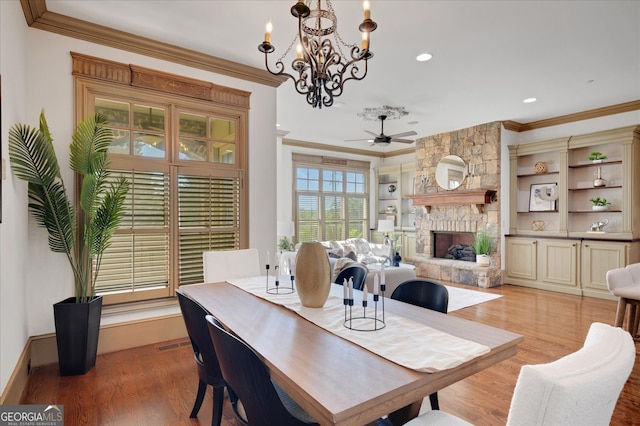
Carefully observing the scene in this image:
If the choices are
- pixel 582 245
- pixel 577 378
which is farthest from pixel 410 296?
pixel 582 245

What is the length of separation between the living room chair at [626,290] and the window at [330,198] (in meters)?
5.45

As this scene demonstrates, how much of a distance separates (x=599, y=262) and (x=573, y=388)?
586 centimetres

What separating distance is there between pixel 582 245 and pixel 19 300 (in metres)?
6.92

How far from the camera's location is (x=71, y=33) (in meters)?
2.95

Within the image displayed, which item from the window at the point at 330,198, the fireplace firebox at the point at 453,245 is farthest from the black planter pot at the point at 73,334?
the fireplace firebox at the point at 453,245

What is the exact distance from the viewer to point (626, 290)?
310 cm

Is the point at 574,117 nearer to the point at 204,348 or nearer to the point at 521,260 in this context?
the point at 521,260

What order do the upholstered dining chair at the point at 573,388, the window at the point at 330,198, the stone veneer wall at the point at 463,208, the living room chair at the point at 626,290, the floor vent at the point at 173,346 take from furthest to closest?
the window at the point at 330,198 → the stone veneer wall at the point at 463,208 → the floor vent at the point at 173,346 → the living room chair at the point at 626,290 → the upholstered dining chair at the point at 573,388

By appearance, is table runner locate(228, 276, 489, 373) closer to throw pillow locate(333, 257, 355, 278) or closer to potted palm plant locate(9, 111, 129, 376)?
potted palm plant locate(9, 111, 129, 376)

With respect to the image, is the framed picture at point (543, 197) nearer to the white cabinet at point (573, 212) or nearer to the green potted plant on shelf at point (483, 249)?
the white cabinet at point (573, 212)

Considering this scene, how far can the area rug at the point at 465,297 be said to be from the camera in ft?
15.8

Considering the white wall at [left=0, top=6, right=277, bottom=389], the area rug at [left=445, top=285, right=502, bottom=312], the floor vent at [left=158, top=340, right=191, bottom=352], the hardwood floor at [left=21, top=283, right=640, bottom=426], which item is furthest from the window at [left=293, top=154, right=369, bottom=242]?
the hardwood floor at [left=21, top=283, right=640, bottom=426]

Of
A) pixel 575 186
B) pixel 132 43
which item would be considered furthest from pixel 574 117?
pixel 132 43

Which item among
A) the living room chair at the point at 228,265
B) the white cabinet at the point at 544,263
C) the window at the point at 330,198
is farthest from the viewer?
the window at the point at 330,198
